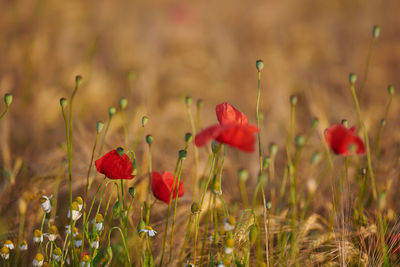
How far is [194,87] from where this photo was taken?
2.50m

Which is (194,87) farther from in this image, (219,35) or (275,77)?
(219,35)

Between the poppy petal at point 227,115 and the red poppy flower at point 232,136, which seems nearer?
the red poppy flower at point 232,136

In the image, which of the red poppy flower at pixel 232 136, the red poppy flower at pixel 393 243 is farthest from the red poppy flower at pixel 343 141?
the red poppy flower at pixel 393 243

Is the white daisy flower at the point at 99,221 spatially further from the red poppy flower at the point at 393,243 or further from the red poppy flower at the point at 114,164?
the red poppy flower at the point at 393,243

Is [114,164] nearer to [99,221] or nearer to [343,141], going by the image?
[99,221]

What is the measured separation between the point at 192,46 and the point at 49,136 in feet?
4.85

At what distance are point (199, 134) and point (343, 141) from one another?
212mm

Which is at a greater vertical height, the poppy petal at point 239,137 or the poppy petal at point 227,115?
the poppy petal at point 227,115

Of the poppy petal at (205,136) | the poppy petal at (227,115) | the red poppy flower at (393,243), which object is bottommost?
the red poppy flower at (393,243)

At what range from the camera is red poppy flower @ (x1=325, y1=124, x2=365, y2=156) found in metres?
0.65

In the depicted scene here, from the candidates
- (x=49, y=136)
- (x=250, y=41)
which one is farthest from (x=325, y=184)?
(x=250, y=41)

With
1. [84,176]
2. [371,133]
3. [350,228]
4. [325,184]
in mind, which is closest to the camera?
[350,228]

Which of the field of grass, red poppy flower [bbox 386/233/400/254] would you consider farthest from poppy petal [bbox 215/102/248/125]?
red poppy flower [bbox 386/233/400/254]

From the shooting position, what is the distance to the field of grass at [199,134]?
2.44 ft
